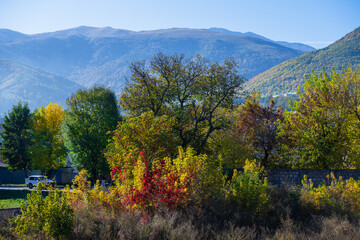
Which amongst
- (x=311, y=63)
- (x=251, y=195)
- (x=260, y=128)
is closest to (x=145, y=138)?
(x=251, y=195)

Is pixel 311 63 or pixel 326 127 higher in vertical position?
pixel 311 63

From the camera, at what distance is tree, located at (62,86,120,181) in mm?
38500

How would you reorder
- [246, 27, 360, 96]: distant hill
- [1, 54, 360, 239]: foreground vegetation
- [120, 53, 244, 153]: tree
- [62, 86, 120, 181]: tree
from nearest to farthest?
[1, 54, 360, 239]: foreground vegetation, [120, 53, 244, 153]: tree, [62, 86, 120, 181]: tree, [246, 27, 360, 96]: distant hill

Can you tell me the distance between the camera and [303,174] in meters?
23.5

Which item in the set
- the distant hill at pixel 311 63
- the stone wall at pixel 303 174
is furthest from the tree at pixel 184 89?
the distant hill at pixel 311 63

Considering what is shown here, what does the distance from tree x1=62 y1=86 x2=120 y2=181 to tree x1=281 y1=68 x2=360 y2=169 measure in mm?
20228

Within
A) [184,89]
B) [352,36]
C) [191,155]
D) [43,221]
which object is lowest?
[43,221]

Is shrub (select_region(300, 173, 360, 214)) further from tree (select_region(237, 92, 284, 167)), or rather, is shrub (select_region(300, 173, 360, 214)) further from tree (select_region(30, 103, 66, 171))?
tree (select_region(30, 103, 66, 171))

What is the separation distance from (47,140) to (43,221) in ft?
136

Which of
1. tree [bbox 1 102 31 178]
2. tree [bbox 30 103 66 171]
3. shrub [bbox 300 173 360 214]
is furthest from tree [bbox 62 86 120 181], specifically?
shrub [bbox 300 173 360 214]

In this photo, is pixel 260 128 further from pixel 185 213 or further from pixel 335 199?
pixel 185 213

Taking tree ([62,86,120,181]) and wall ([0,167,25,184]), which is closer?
tree ([62,86,120,181])

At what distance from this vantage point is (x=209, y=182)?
42.5 ft

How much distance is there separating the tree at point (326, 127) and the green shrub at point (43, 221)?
20426 millimetres
